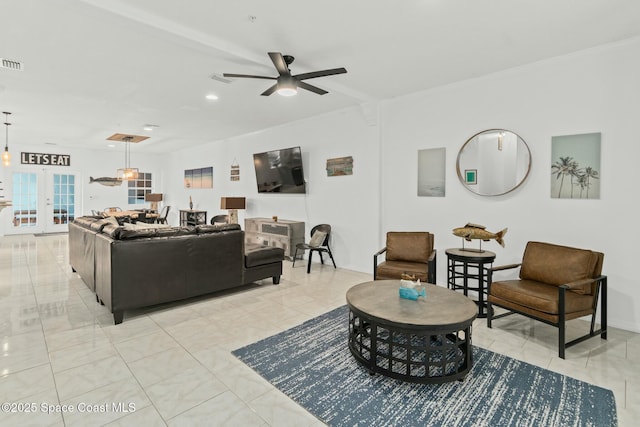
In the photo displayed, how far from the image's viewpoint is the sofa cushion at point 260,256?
4.31m

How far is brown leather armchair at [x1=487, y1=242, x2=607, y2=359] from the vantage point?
2.67 metres

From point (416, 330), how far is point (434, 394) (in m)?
0.43

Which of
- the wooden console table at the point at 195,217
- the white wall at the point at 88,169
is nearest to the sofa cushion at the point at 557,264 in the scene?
the wooden console table at the point at 195,217

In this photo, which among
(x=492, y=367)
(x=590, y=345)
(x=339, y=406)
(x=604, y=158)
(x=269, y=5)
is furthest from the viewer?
(x=604, y=158)

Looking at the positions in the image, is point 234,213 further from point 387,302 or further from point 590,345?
point 590,345

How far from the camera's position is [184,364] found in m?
2.49

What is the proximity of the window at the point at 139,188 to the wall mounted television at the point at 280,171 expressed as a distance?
634 centimetres

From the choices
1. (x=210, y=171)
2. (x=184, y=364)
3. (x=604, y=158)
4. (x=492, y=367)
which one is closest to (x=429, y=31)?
(x=604, y=158)

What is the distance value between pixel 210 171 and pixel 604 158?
856 cm

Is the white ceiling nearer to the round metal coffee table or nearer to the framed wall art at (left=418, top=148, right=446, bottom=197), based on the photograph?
the framed wall art at (left=418, top=148, right=446, bottom=197)

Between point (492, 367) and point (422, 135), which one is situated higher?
point (422, 135)

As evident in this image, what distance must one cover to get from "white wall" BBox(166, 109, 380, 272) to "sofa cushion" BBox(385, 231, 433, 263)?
103 cm

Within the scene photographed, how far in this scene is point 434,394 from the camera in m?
2.13

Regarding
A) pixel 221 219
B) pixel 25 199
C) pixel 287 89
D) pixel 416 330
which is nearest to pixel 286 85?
pixel 287 89
